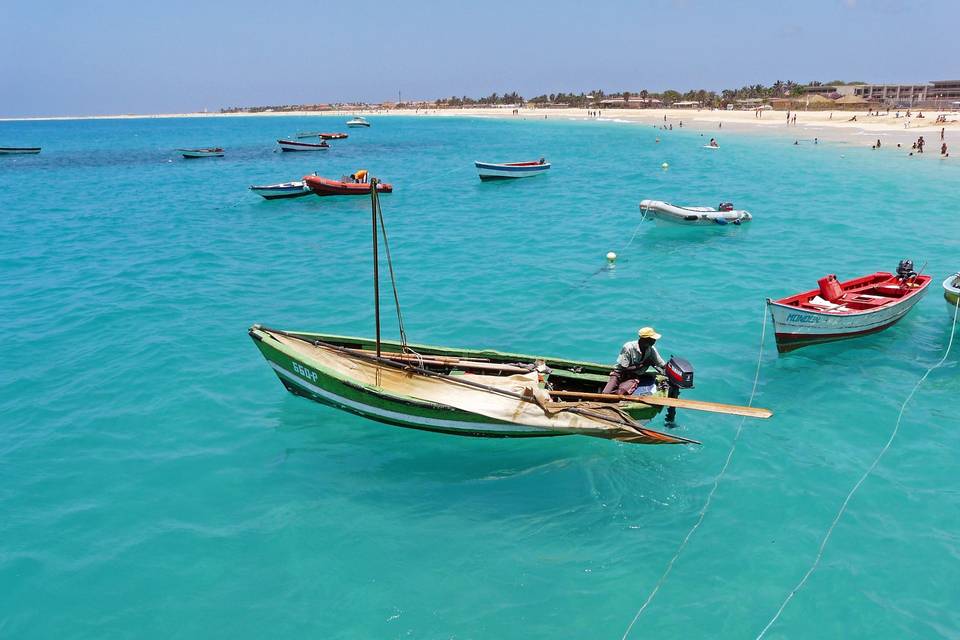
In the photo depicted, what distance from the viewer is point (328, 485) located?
12039 mm

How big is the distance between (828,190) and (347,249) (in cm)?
3547

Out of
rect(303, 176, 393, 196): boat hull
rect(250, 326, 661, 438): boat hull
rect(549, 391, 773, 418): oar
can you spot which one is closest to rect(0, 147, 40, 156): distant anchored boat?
rect(303, 176, 393, 196): boat hull

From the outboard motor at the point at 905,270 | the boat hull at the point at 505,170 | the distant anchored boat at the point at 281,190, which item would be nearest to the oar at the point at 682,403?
the outboard motor at the point at 905,270

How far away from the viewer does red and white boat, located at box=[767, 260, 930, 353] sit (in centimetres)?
1598

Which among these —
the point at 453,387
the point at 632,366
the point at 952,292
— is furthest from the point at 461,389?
the point at 952,292

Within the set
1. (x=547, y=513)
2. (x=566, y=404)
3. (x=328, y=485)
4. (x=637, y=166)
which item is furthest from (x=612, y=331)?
(x=637, y=166)

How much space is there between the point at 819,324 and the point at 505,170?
133 ft

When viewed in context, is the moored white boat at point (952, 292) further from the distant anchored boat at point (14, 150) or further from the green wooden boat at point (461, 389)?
the distant anchored boat at point (14, 150)

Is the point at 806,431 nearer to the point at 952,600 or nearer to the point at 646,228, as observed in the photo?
the point at 952,600

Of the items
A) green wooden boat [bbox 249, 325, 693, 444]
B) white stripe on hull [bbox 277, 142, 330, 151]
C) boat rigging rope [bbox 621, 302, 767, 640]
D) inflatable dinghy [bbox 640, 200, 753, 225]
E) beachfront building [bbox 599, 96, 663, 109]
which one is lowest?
boat rigging rope [bbox 621, 302, 767, 640]

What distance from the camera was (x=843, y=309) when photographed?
17.0m

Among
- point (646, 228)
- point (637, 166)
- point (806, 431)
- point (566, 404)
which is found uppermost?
point (637, 166)

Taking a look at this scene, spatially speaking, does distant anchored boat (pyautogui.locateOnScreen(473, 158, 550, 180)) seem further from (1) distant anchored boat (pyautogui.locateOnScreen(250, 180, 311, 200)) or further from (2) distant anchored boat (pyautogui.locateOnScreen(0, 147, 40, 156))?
(2) distant anchored boat (pyautogui.locateOnScreen(0, 147, 40, 156))

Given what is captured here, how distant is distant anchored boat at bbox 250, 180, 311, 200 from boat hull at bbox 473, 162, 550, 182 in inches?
629
